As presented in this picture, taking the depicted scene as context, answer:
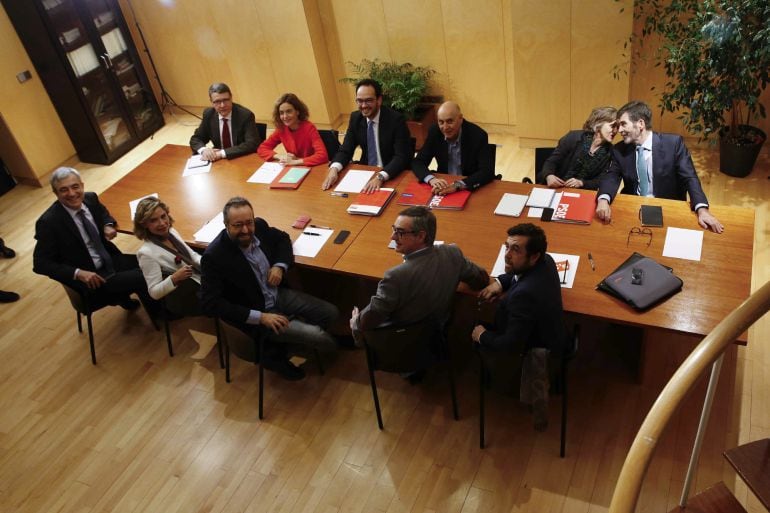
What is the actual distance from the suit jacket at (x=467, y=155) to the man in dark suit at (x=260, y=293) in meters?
1.20

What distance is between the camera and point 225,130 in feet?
17.9

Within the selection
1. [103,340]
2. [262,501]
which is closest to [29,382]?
[103,340]

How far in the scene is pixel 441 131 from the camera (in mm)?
4523

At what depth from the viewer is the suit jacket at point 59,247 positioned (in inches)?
168

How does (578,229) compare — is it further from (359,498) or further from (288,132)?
(288,132)

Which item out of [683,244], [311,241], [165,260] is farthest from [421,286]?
[165,260]

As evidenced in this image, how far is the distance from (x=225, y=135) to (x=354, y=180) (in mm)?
1515

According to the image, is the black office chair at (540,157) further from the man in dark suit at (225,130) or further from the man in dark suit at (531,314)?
the man in dark suit at (225,130)

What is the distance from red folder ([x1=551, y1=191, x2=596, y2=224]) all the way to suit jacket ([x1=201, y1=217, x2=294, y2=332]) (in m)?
1.70

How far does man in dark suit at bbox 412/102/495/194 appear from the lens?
4.27 metres

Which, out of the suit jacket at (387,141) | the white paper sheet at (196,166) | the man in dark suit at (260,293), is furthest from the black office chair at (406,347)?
the white paper sheet at (196,166)

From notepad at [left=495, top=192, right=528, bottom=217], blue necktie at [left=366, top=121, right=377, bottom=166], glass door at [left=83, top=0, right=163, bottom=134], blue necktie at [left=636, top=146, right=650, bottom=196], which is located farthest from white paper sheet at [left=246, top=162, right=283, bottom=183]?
glass door at [left=83, top=0, right=163, bottom=134]

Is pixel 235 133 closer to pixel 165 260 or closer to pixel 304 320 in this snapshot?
pixel 165 260

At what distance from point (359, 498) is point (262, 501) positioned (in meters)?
0.55
